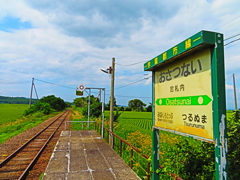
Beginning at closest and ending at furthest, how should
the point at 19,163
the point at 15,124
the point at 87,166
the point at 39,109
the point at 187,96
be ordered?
the point at 187,96
the point at 87,166
the point at 19,163
the point at 15,124
the point at 39,109

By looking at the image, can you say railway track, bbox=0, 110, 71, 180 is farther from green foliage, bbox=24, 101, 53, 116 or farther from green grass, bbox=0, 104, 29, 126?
green foliage, bbox=24, 101, 53, 116

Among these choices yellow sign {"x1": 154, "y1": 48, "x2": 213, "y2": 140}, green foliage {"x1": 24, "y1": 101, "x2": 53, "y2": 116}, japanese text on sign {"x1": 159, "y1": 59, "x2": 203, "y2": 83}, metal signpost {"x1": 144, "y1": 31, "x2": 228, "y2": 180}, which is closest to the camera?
metal signpost {"x1": 144, "y1": 31, "x2": 228, "y2": 180}

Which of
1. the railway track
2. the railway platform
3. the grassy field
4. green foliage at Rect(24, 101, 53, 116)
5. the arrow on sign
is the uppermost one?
the arrow on sign

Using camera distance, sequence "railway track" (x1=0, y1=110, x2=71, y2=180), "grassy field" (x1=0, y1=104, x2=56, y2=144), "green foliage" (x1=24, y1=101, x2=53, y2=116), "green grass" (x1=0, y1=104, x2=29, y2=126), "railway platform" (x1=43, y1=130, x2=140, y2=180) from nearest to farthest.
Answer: "railway platform" (x1=43, y1=130, x2=140, y2=180), "railway track" (x1=0, y1=110, x2=71, y2=180), "grassy field" (x1=0, y1=104, x2=56, y2=144), "green grass" (x1=0, y1=104, x2=29, y2=126), "green foliage" (x1=24, y1=101, x2=53, y2=116)

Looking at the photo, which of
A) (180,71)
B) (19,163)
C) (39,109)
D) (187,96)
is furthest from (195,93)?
(39,109)

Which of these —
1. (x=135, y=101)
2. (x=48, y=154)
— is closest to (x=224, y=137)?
(x=48, y=154)

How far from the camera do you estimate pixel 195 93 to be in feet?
5.45

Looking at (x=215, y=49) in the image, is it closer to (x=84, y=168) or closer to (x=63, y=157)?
(x=84, y=168)

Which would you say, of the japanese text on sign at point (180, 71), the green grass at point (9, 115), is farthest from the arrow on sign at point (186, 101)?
the green grass at point (9, 115)

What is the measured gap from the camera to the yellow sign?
1537 millimetres

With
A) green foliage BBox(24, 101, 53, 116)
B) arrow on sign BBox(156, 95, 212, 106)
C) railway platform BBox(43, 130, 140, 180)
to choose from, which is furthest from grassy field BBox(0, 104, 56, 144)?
arrow on sign BBox(156, 95, 212, 106)

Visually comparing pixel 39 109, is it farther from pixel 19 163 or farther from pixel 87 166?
pixel 87 166

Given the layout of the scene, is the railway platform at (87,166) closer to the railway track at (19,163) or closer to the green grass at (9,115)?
the railway track at (19,163)

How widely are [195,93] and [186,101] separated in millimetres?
156
